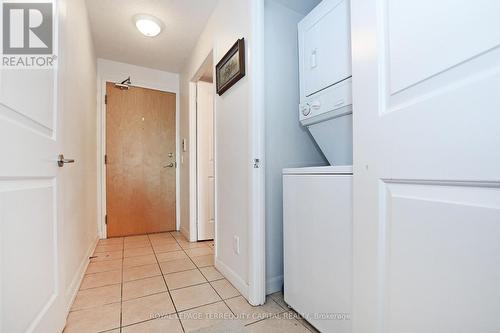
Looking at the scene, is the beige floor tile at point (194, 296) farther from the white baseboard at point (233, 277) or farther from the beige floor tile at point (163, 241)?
the beige floor tile at point (163, 241)

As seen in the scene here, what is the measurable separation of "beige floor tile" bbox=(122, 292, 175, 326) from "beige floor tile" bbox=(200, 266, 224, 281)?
0.35 meters

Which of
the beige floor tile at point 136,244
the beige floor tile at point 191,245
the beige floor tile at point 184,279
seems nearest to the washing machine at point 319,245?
the beige floor tile at point 184,279

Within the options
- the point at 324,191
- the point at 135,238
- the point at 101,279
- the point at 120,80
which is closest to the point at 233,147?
the point at 324,191

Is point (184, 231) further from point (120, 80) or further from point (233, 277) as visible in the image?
point (120, 80)

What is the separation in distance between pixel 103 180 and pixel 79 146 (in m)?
1.24

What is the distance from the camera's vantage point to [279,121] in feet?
5.16

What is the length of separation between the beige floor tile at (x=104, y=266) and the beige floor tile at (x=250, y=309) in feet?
3.74

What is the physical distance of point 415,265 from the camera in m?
0.66

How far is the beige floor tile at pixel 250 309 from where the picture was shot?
124 cm

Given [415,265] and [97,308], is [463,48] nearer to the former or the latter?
[415,265]

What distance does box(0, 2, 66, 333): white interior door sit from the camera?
0.69 metres

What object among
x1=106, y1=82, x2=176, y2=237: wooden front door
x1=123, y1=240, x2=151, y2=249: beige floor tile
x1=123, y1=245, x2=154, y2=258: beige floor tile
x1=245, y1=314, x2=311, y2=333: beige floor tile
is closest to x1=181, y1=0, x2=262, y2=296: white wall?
x1=245, y1=314, x2=311, y2=333: beige floor tile

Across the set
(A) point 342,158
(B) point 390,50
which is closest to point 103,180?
(A) point 342,158

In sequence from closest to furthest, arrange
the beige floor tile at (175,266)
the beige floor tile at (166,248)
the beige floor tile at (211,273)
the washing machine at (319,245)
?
1. the washing machine at (319,245)
2. the beige floor tile at (211,273)
3. the beige floor tile at (175,266)
4. the beige floor tile at (166,248)
